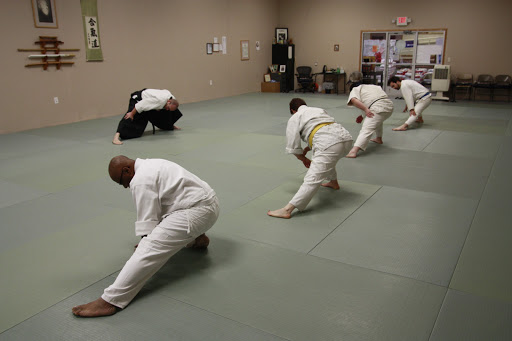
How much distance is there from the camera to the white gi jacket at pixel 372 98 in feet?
21.6

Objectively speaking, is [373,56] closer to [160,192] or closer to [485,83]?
[485,83]

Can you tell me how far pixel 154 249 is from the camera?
2688 millimetres

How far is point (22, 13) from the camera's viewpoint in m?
8.20

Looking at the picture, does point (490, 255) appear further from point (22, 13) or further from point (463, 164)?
point (22, 13)

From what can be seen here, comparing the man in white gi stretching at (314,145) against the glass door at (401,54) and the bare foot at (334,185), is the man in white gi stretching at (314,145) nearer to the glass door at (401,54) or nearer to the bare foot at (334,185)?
the bare foot at (334,185)

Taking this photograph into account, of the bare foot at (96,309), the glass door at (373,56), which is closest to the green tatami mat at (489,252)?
the bare foot at (96,309)

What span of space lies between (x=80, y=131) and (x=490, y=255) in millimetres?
7460

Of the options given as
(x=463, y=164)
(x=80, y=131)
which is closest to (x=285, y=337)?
(x=463, y=164)

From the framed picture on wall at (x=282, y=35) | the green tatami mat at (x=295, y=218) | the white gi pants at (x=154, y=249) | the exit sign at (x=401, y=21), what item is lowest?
the green tatami mat at (x=295, y=218)

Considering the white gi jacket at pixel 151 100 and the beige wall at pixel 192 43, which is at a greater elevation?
the beige wall at pixel 192 43

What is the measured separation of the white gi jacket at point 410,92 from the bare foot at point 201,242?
5.80m

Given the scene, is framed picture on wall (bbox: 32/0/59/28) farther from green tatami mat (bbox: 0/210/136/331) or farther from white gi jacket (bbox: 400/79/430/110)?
white gi jacket (bbox: 400/79/430/110)

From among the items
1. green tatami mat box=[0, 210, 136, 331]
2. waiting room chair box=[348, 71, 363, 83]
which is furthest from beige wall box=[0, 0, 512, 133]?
green tatami mat box=[0, 210, 136, 331]

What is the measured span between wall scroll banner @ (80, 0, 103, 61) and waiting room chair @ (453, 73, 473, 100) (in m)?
9.89
